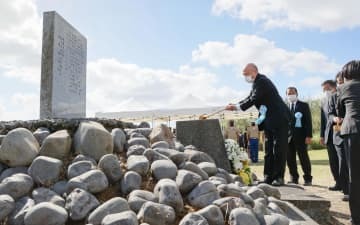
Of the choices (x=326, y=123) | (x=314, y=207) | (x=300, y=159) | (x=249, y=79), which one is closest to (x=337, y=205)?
(x=314, y=207)

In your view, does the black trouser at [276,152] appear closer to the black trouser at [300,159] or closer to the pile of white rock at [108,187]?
the pile of white rock at [108,187]

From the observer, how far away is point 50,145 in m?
3.04

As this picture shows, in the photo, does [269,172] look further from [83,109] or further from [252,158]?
[252,158]

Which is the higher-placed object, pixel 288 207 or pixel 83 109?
pixel 83 109

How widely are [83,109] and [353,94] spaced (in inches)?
140

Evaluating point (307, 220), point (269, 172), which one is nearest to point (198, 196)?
point (307, 220)

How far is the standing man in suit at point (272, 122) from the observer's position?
187 inches

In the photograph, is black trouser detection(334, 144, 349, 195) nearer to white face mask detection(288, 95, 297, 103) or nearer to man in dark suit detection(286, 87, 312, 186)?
man in dark suit detection(286, 87, 312, 186)

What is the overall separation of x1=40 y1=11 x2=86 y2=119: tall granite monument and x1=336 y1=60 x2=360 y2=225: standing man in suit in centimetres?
320

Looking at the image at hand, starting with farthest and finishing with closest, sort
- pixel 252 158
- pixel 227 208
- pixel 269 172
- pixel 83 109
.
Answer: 1. pixel 252 158
2. pixel 83 109
3. pixel 269 172
4. pixel 227 208

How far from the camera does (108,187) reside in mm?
2754

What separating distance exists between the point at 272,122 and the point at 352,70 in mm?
1233

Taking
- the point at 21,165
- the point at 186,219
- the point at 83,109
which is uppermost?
the point at 83,109

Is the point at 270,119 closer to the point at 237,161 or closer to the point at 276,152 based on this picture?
the point at 276,152
